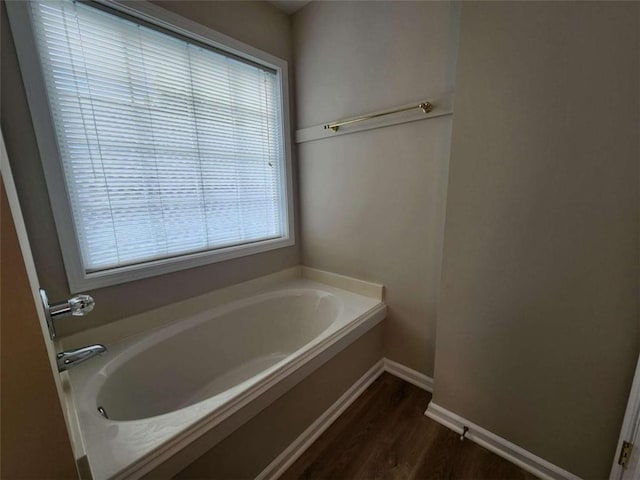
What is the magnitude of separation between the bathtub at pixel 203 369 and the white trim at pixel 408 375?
0.39 metres

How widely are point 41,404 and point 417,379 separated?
6.11 feet

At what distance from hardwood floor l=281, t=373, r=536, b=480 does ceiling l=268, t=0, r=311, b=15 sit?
9.01 ft

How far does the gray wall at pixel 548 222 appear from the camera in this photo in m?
0.89

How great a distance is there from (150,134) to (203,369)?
1.43 m

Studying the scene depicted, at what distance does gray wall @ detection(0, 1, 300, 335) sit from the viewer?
3.52 feet

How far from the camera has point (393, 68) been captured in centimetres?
156

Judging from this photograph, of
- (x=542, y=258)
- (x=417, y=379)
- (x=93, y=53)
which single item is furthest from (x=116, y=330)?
(x=542, y=258)

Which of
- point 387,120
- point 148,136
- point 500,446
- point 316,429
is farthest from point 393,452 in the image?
point 148,136

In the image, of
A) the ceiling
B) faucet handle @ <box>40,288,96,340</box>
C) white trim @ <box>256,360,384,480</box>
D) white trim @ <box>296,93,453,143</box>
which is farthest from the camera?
the ceiling

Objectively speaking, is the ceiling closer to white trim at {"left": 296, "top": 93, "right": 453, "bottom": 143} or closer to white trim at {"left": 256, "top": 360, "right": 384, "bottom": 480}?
white trim at {"left": 296, "top": 93, "right": 453, "bottom": 143}

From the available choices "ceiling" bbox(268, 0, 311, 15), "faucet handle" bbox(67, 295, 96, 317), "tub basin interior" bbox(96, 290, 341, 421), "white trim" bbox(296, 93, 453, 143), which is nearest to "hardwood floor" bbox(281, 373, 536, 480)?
"tub basin interior" bbox(96, 290, 341, 421)

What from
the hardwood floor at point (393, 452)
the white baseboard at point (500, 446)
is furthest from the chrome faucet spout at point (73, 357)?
the white baseboard at point (500, 446)

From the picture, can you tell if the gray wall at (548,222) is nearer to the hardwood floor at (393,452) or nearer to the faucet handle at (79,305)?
the hardwood floor at (393,452)

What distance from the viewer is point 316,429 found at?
1.38m
